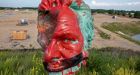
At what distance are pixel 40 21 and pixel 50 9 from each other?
269 millimetres

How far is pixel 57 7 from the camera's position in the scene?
124 inches

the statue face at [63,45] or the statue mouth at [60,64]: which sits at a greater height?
the statue face at [63,45]

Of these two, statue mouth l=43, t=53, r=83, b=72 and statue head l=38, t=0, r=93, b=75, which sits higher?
statue head l=38, t=0, r=93, b=75

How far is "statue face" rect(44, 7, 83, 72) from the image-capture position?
9.40 ft

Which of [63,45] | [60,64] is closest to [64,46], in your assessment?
[63,45]

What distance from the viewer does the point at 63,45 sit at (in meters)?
2.90

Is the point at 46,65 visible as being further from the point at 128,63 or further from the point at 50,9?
the point at 128,63

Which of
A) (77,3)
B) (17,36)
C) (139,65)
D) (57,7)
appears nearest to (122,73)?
(139,65)

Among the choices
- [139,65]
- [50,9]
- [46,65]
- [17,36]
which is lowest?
[17,36]

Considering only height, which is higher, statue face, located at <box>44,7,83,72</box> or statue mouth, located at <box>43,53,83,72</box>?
statue face, located at <box>44,7,83,72</box>

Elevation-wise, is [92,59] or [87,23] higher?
[87,23]

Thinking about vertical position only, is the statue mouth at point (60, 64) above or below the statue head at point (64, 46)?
below

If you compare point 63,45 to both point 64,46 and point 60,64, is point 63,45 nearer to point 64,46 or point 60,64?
point 64,46

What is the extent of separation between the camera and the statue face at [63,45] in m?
2.87
